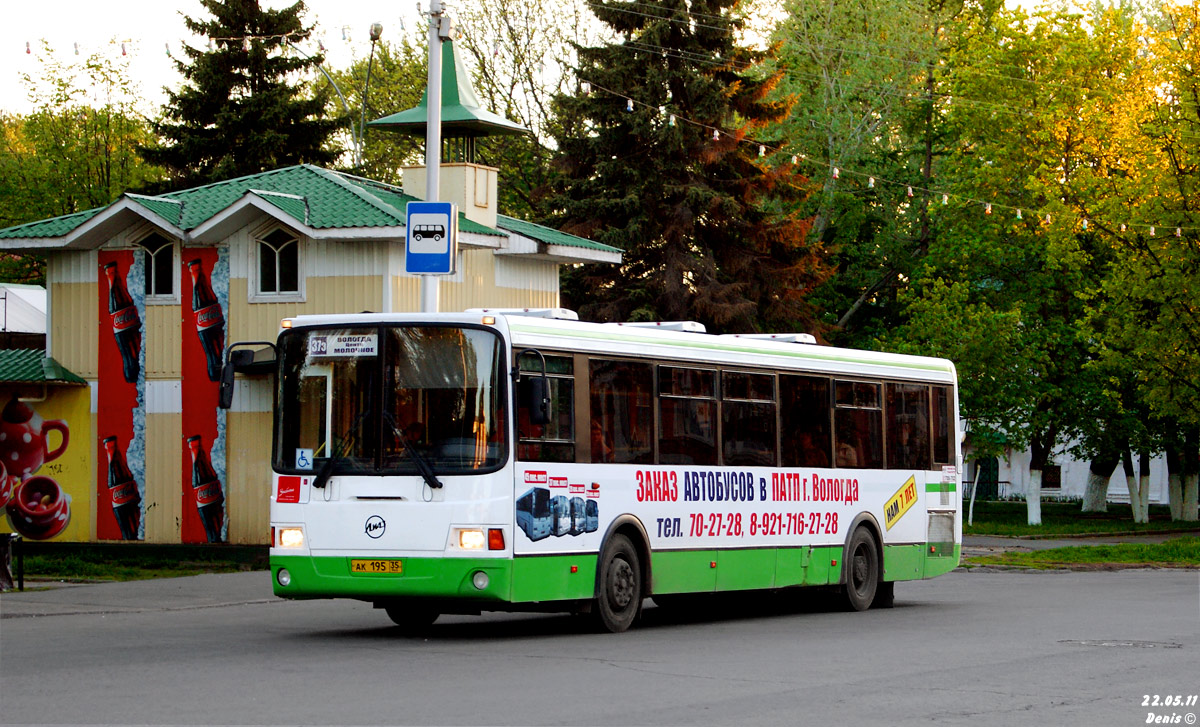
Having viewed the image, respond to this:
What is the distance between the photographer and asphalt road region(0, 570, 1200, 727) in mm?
10469

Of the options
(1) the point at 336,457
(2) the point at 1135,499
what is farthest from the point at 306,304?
(2) the point at 1135,499

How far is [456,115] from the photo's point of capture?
31438 millimetres

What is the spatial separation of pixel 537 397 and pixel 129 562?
15.5m

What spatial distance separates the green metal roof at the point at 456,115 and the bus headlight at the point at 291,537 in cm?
1663

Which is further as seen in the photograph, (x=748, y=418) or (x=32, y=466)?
(x=32, y=466)

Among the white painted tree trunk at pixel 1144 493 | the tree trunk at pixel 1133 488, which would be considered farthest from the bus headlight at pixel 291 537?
the white painted tree trunk at pixel 1144 493

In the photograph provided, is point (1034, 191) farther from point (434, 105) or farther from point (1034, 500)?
point (434, 105)

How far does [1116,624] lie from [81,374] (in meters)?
19.1

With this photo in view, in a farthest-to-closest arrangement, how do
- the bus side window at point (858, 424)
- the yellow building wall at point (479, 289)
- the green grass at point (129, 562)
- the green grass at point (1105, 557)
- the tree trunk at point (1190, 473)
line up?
the tree trunk at point (1190, 473), the green grass at point (1105, 557), the yellow building wall at point (479, 289), the green grass at point (129, 562), the bus side window at point (858, 424)

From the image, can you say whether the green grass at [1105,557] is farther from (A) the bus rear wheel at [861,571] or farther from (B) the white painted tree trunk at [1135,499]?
(B) the white painted tree trunk at [1135,499]

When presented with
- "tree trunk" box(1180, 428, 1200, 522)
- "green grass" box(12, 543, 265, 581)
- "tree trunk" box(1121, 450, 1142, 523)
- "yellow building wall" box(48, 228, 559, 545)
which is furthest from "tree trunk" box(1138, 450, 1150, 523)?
"green grass" box(12, 543, 265, 581)

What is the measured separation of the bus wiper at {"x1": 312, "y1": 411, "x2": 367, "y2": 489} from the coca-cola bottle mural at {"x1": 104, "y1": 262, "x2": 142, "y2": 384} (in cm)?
1573

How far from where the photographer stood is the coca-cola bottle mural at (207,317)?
29.5 m

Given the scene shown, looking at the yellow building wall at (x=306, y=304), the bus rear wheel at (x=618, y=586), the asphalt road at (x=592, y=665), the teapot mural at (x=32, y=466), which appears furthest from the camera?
the teapot mural at (x=32, y=466)
